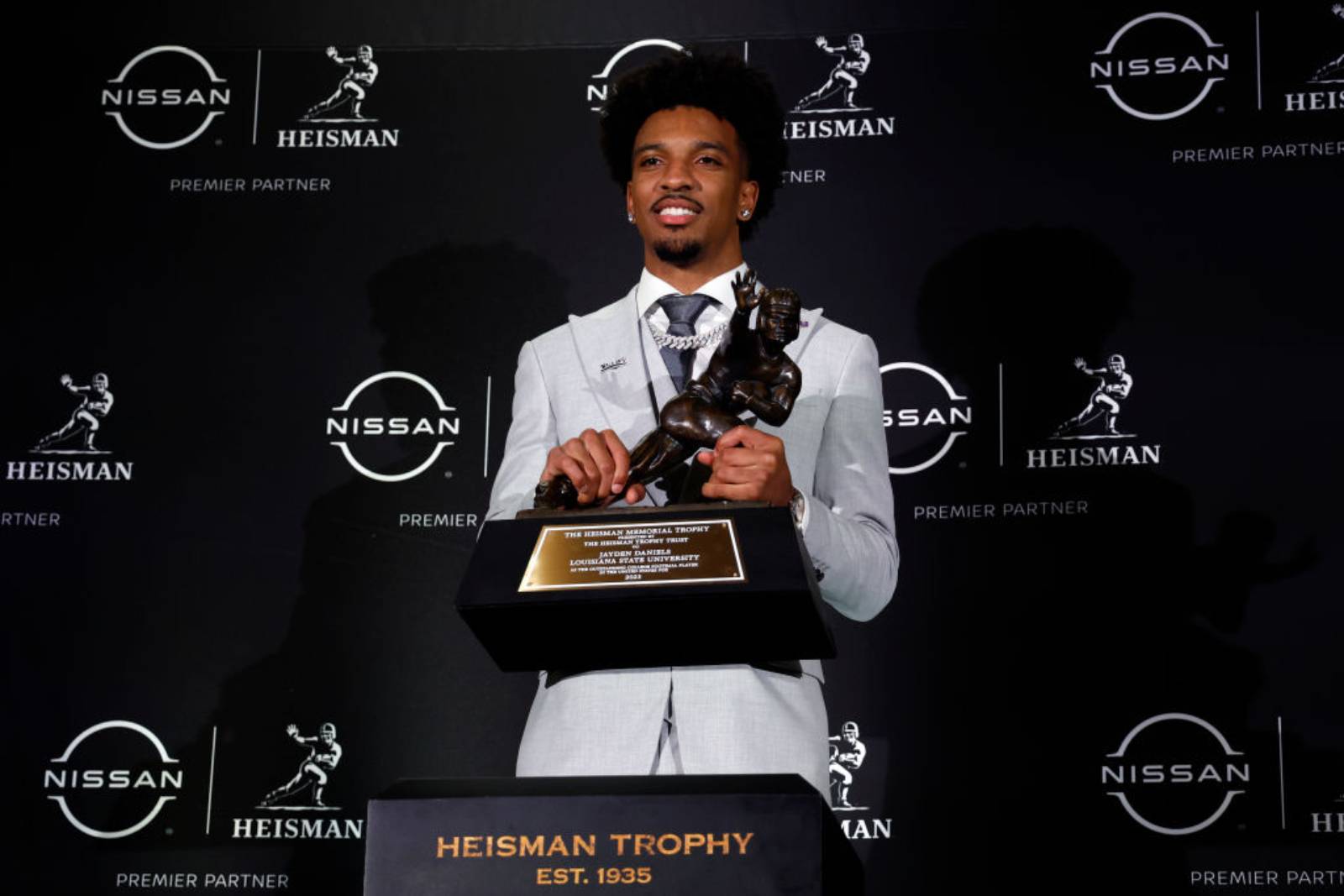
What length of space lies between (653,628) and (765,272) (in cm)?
209

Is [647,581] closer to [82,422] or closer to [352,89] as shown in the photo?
[82,422]

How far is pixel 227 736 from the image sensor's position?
4.15m

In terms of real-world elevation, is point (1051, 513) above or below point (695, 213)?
below

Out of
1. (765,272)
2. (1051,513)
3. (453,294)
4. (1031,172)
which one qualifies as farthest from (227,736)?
(1031,172)

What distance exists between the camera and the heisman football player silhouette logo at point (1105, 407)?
4102 mm

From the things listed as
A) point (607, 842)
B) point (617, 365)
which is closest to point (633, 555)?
point (607, 842)

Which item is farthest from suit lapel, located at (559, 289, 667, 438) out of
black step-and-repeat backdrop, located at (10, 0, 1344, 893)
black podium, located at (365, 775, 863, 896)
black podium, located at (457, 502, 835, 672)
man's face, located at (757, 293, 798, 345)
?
black step-and-repeat backdrop, located at (10, 0, 1344, 893)

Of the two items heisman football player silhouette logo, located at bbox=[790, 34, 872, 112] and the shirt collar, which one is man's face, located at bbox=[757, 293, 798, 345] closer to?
the shirt collar

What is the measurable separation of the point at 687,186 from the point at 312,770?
176 centimetres

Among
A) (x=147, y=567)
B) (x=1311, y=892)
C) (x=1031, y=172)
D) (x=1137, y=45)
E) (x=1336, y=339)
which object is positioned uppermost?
(x=1137, y=45)

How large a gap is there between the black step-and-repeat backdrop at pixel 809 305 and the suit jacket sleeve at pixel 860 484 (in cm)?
108

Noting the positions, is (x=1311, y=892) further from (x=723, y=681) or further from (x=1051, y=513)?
(x=723, y=681)

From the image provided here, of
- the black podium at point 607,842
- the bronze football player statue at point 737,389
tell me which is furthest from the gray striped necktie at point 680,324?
the black podium at point 607,842

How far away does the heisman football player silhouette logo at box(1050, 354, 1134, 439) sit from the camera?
410cm
